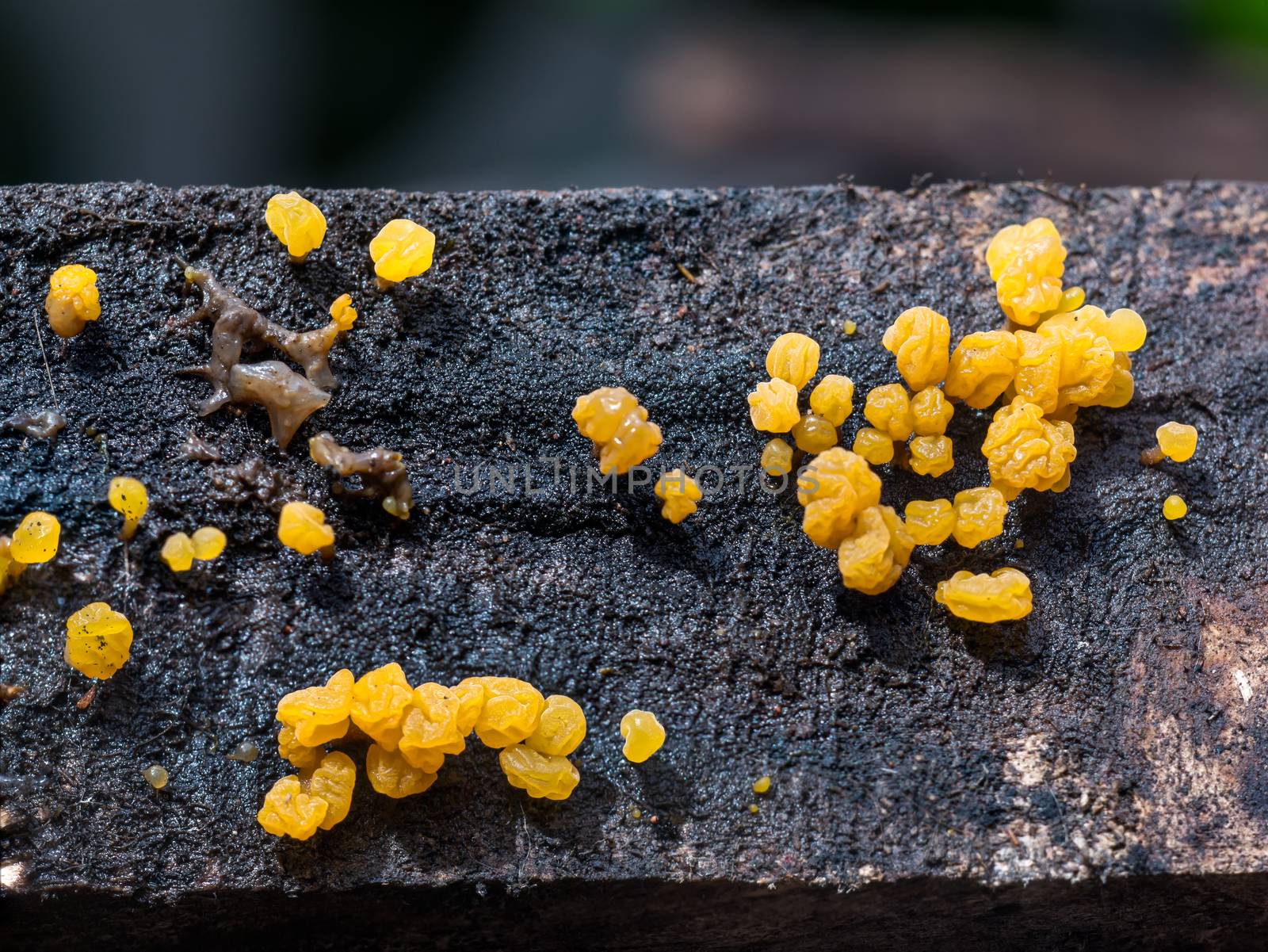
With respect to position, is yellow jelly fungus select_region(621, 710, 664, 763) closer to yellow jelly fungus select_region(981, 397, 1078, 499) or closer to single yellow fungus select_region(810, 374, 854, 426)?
single yellow fungus select_region(810, 374, 854, 426)

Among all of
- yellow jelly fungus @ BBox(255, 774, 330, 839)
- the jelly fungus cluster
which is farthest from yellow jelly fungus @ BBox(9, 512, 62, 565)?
yellow jelly fungus @ BBox(255, 774, 330, 839)

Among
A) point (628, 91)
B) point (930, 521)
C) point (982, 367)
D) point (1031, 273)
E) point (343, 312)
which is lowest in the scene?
point (930, 521)

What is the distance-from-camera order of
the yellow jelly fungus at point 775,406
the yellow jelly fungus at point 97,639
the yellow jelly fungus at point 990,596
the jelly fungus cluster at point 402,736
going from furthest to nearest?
the yellow jelly fungus at point 775,406 → the yellow jelly fungus at point 990,596 → the yellow jelly fungus at point 97,639 → the jelly fungus cluster at point 402,736

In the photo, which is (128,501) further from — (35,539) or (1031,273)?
(1031,273)

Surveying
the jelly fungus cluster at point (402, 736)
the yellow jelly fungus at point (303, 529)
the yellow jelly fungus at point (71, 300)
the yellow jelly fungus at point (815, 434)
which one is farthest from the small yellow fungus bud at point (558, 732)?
the yellow jelly fungus at point (71, 300)

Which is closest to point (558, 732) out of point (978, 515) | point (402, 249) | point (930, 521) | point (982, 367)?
point (930, 521)

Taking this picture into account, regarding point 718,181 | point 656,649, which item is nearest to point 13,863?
point 656,649

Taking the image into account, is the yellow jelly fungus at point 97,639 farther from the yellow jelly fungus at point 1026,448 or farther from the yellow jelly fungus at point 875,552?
the yellow jelly fungus at point 1026,448

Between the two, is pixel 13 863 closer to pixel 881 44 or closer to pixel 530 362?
pixel 530 362
